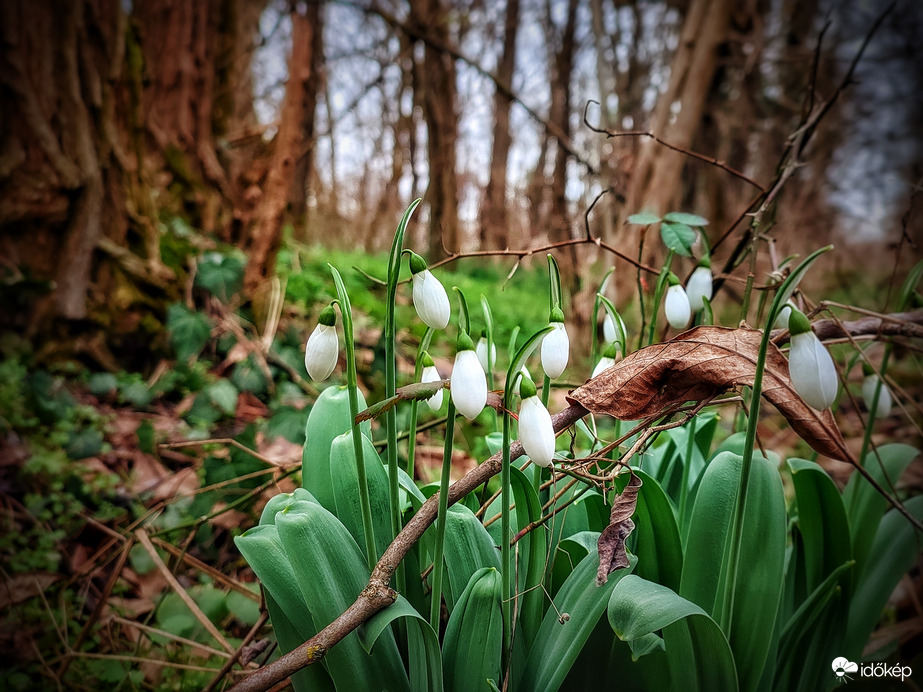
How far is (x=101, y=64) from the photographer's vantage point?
2.90m

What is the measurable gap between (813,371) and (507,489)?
401 millimetres

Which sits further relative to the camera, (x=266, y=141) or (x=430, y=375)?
(x=266, y=141)

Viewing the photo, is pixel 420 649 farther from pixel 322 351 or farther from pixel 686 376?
pixel 686 376

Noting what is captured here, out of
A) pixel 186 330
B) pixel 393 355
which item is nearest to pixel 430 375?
pixel 393 355

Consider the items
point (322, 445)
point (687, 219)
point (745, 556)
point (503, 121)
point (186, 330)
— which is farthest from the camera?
point (503, 121)

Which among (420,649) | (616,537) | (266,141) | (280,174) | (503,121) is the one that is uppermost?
(503,121)

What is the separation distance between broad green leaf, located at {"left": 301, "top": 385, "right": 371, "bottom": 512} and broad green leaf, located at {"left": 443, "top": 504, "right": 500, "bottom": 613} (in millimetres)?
237

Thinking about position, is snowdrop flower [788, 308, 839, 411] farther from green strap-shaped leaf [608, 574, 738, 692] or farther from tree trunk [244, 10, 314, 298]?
tree trunk [244, 10, 314, 298]

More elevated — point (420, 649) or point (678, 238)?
point (678, 238)

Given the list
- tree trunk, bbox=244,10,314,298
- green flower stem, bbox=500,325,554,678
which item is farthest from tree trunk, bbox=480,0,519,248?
green flower stem, bbox=500,325,554,678

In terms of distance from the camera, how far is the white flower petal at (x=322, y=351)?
736mm

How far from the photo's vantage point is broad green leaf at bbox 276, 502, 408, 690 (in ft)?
2.45

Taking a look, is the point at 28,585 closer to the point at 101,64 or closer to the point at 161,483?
the point at 161,483

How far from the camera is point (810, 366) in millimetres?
633
